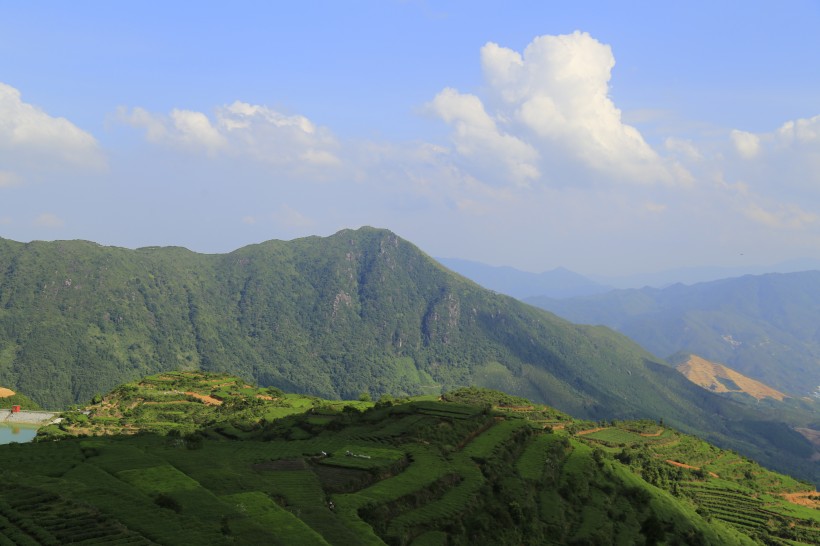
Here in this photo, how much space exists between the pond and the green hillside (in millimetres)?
10232

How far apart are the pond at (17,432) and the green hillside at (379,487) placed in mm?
10232

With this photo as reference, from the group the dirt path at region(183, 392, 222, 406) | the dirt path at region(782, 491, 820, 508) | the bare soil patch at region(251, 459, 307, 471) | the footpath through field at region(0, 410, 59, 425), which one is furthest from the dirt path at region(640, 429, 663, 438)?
the footpath through field at region(0, 410, 59, 425)

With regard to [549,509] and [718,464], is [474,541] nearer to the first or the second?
[549,509]

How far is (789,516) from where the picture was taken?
100 metres

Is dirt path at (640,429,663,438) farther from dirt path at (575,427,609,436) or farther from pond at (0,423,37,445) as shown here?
pond at (0,423,37,445)

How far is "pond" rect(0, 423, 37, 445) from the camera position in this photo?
124 meters

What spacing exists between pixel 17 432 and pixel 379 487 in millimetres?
121227

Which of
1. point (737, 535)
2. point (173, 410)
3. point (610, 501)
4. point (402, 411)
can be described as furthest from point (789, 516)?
point (173, 410)

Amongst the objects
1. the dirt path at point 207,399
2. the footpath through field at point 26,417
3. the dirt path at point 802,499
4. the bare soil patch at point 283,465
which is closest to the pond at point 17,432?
the footpath through field at point 26,417

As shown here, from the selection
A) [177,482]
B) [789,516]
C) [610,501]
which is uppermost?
[177,482]

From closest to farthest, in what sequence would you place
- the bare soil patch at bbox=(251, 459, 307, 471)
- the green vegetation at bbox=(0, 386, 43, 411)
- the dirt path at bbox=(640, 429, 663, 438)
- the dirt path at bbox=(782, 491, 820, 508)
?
the bare soil patch at bbox=(251, 459, 307, 471)
the dirt path at bbox=(782, 491, 820, 508)
the dirt path at bbox=(640, 429, 663, 438)
the green vegetation at bbox=(0, 386, 43, 411)

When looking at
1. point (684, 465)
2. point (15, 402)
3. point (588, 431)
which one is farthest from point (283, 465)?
point (15, 402)

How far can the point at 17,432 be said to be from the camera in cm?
13500

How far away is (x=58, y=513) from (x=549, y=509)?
52.3 m
